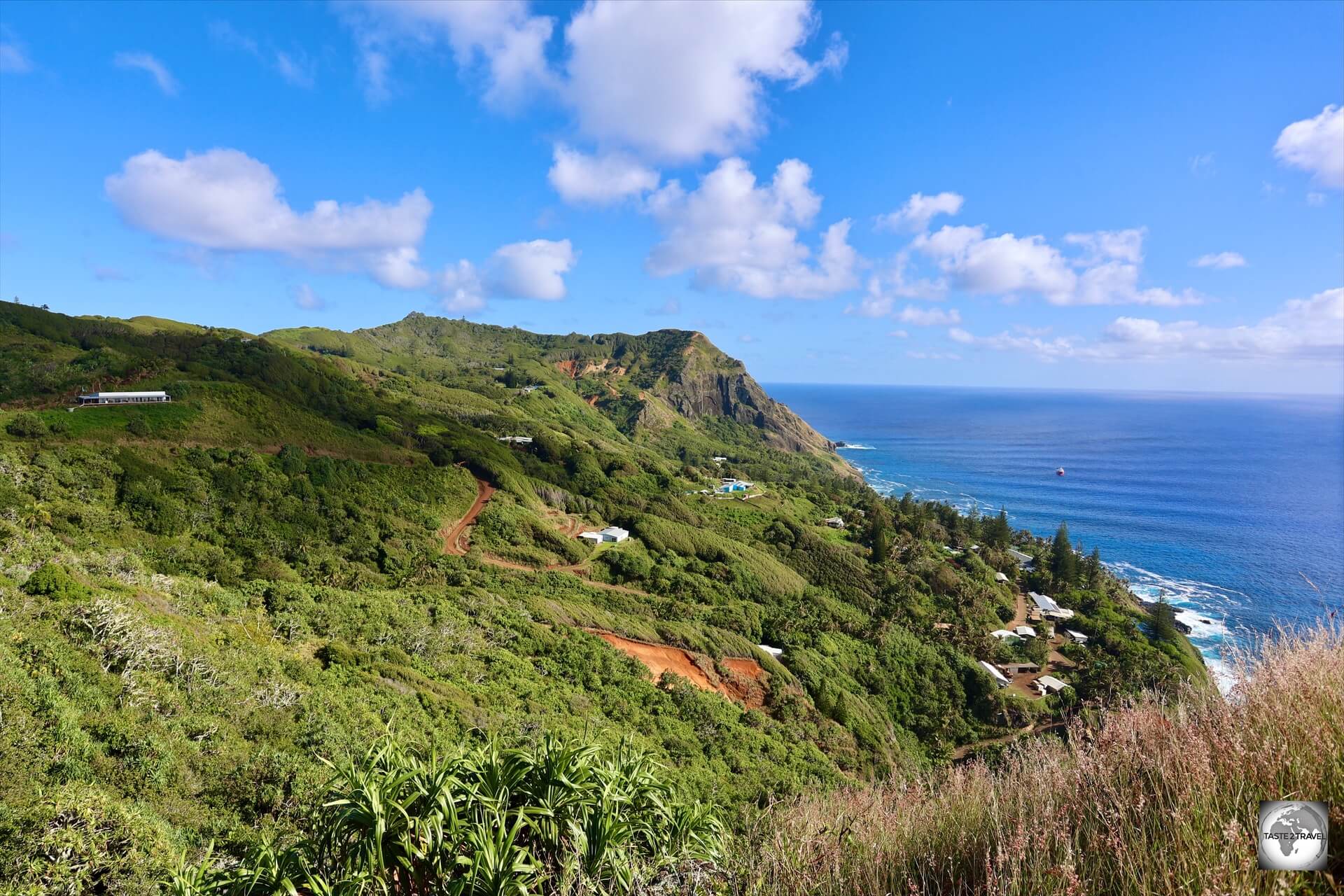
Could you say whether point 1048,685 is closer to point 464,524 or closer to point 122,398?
point 464,524

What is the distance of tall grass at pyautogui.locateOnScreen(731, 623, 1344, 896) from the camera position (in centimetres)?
254

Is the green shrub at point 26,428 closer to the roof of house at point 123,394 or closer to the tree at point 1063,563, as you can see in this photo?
the roof of house at point 123,394

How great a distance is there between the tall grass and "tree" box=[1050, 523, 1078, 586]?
183 ft

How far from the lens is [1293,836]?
2.54 m

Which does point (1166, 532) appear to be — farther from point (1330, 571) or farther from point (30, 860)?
point (30, 860)

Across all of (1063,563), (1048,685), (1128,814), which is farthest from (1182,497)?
(1128,814)

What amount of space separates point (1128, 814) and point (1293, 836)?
66 centimetres

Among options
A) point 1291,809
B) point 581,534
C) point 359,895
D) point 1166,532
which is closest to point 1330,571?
point 1166,532

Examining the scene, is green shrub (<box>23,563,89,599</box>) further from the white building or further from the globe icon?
the white building

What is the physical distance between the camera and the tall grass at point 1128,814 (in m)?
2.54

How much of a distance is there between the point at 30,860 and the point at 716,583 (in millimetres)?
33859

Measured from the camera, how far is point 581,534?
132 feet

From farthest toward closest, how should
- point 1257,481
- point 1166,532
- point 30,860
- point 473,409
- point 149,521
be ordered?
point 1257,481, point 473,409, point 1166,532, point 149,521, point 30,860

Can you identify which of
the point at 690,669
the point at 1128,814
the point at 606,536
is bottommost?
the point at 690,669
